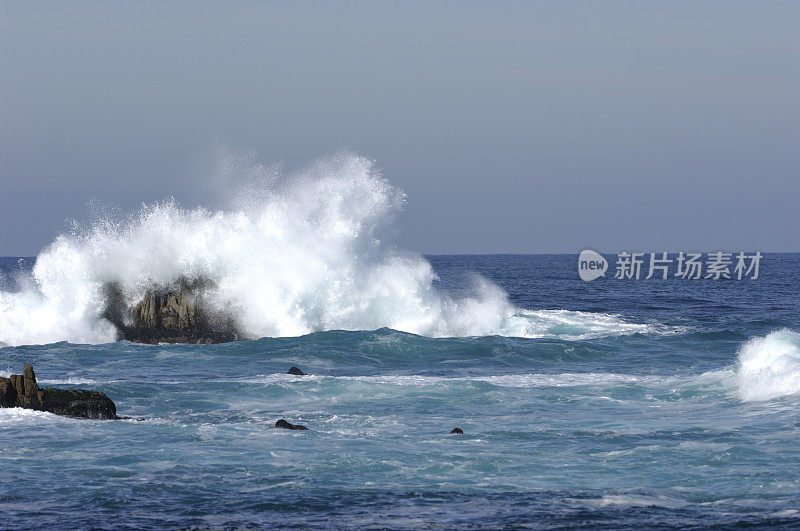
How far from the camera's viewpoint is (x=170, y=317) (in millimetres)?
29172

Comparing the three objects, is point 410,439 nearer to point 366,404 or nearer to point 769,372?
point 366,404

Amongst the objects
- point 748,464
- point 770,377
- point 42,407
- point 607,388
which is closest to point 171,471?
point 42,407

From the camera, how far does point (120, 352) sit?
87.0ft

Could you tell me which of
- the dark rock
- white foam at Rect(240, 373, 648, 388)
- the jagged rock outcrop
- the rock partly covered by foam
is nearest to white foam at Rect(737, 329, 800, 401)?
white foam at Rect(240, 373, 648, 388)

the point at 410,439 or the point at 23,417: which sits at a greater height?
the point at 23,417

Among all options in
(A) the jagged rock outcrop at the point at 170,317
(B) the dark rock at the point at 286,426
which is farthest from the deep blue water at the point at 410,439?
(A) the jagged rock outcrop at the point at 170,317

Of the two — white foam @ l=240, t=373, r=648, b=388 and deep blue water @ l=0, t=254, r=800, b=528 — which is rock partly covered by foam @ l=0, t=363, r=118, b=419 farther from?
white foam @ l=240, t=373, r=648, b=388

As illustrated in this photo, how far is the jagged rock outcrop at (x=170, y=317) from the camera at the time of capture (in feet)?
94.8

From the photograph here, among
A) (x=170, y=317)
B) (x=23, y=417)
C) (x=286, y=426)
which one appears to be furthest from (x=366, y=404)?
(x=170, y=317)

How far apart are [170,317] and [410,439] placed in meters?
15.9

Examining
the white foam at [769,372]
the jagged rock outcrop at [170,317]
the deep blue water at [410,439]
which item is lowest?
the deep blue water at [410,439]

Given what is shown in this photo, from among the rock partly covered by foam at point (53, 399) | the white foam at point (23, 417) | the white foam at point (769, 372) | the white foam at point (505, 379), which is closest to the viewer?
the white foam at point (23, 417)

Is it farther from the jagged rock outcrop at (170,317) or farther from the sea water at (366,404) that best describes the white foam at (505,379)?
the jagged rock outcrop at (170,317)

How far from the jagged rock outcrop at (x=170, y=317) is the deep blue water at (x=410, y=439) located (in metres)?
1.34
